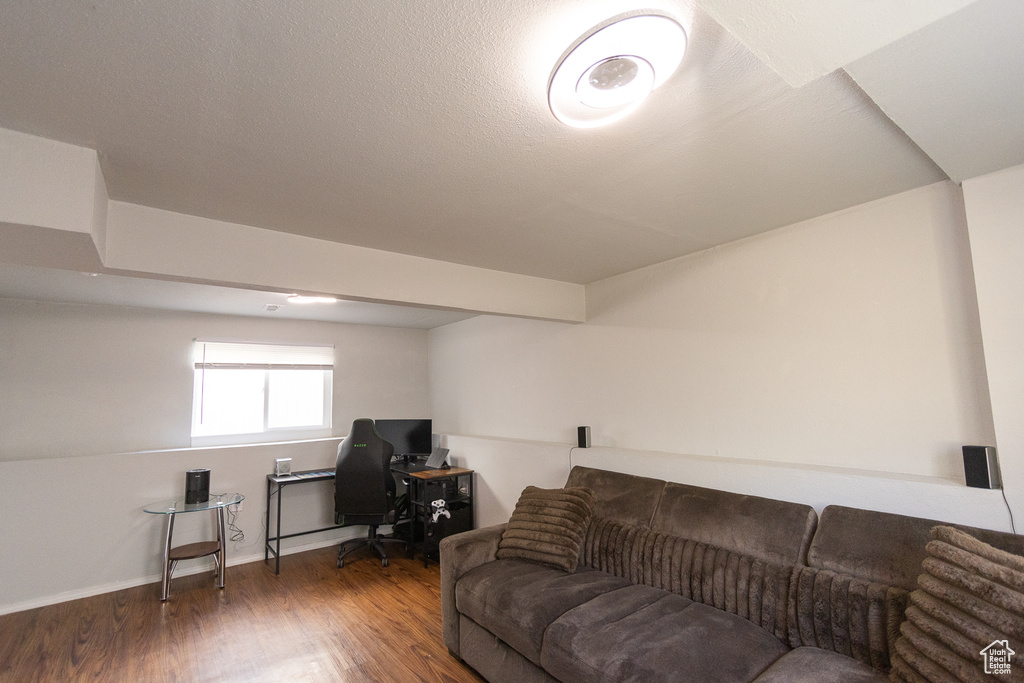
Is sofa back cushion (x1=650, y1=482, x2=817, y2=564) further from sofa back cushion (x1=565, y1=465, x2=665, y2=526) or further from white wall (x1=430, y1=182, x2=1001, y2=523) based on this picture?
white wall (x1=430, y1=182, x2=1001, y2=523)

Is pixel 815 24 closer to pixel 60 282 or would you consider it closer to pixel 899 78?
pixel 899 78

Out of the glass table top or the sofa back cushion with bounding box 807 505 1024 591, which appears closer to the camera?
the sofa back cushion with bounding box 807 505 1024 591

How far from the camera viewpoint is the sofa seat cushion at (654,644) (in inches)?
63.7

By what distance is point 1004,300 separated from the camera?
1784 millimetres

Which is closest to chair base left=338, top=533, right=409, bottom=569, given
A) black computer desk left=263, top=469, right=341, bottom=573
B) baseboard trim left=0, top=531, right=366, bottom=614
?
black computer desk left=263, top=469, right=341, bottom=573

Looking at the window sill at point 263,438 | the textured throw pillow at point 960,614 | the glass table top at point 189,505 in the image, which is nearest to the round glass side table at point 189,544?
the glass table top at point 189,505

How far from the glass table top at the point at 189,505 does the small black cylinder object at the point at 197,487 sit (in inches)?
1.9

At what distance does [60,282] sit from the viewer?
324 cm

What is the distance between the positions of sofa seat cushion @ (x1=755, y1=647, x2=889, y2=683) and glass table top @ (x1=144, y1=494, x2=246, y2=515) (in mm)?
3659

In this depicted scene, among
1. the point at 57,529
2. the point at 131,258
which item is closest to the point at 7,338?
the point at 57,529

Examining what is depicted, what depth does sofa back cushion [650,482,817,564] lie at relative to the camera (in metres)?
2.01

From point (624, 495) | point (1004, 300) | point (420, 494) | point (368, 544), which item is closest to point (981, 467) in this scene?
point (1004, 300)

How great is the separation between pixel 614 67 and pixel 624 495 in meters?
2.23

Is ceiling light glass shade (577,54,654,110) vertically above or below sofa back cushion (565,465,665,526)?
above
